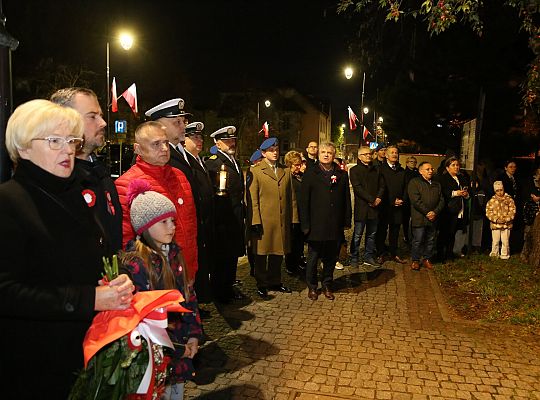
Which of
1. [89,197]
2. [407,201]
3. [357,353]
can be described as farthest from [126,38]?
[89,197]

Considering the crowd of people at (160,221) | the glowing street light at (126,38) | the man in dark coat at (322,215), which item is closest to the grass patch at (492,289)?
the crowd of people at (160,221)

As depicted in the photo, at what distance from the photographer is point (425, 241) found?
8859 millimetres

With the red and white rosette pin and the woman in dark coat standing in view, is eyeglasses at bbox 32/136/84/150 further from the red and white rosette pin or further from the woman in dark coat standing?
the woman in dark coat standing

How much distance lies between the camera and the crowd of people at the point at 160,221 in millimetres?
2100

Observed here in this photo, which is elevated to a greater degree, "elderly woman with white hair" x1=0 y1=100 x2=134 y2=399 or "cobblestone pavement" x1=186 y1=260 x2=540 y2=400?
"elderly woman with white hair" x1=0 y1=100 x2=134 y2=399

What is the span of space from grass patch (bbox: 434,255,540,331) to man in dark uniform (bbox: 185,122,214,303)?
11.7ft

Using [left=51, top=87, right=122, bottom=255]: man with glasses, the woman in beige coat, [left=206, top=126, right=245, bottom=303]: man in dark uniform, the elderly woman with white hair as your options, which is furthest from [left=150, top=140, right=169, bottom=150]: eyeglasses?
the woman in beige coat

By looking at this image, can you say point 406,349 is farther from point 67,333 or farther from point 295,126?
point 295,126

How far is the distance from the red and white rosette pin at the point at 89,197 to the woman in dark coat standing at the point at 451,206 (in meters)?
7.64

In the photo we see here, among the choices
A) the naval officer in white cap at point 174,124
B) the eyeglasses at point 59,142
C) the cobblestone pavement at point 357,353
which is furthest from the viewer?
the naval officer in white cap at point 174,124

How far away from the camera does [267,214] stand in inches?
269

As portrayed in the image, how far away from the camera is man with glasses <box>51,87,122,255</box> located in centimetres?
269

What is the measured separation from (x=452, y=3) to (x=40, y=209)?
635cm

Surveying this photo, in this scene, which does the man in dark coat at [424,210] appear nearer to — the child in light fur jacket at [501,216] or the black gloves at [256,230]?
the child in light fur jacket at [501,216]
